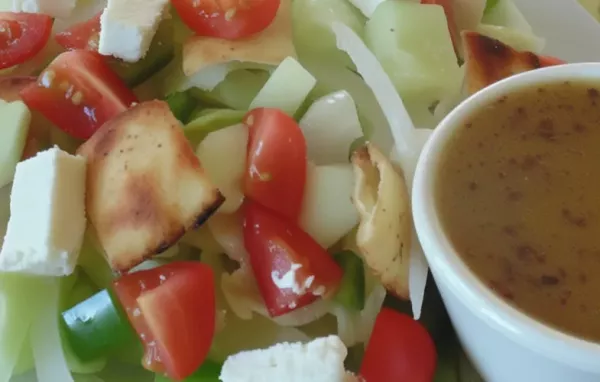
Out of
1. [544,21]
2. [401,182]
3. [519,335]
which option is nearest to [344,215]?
[401,182]

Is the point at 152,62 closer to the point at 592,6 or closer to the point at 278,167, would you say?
the point at 278,167

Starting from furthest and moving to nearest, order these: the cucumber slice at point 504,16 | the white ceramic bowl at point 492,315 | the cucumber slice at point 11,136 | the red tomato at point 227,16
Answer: the cucumber slice at point 504,16, the red tomato at point 227,16, the cucumber slice at point 11,136, the white ceramic bowl at point 492,315

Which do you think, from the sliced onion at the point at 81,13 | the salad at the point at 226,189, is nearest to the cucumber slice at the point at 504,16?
the salad at the point at 226,189

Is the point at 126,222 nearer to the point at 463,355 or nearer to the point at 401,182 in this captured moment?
the point at 401,182

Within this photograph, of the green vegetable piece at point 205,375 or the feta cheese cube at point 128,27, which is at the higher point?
the feta cheese cube at point 128,27

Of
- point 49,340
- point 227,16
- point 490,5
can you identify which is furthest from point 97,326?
point 490,5

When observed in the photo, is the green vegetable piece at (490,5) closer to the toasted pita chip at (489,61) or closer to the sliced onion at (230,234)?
the toasted pita chip at (489,61)

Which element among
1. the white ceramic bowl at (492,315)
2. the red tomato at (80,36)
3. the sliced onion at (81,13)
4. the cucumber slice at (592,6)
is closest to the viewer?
the white ceramic bowl at (492,315)

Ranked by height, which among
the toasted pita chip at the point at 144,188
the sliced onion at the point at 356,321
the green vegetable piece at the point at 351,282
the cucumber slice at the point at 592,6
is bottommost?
the cucumber slice at the point at 592,6
